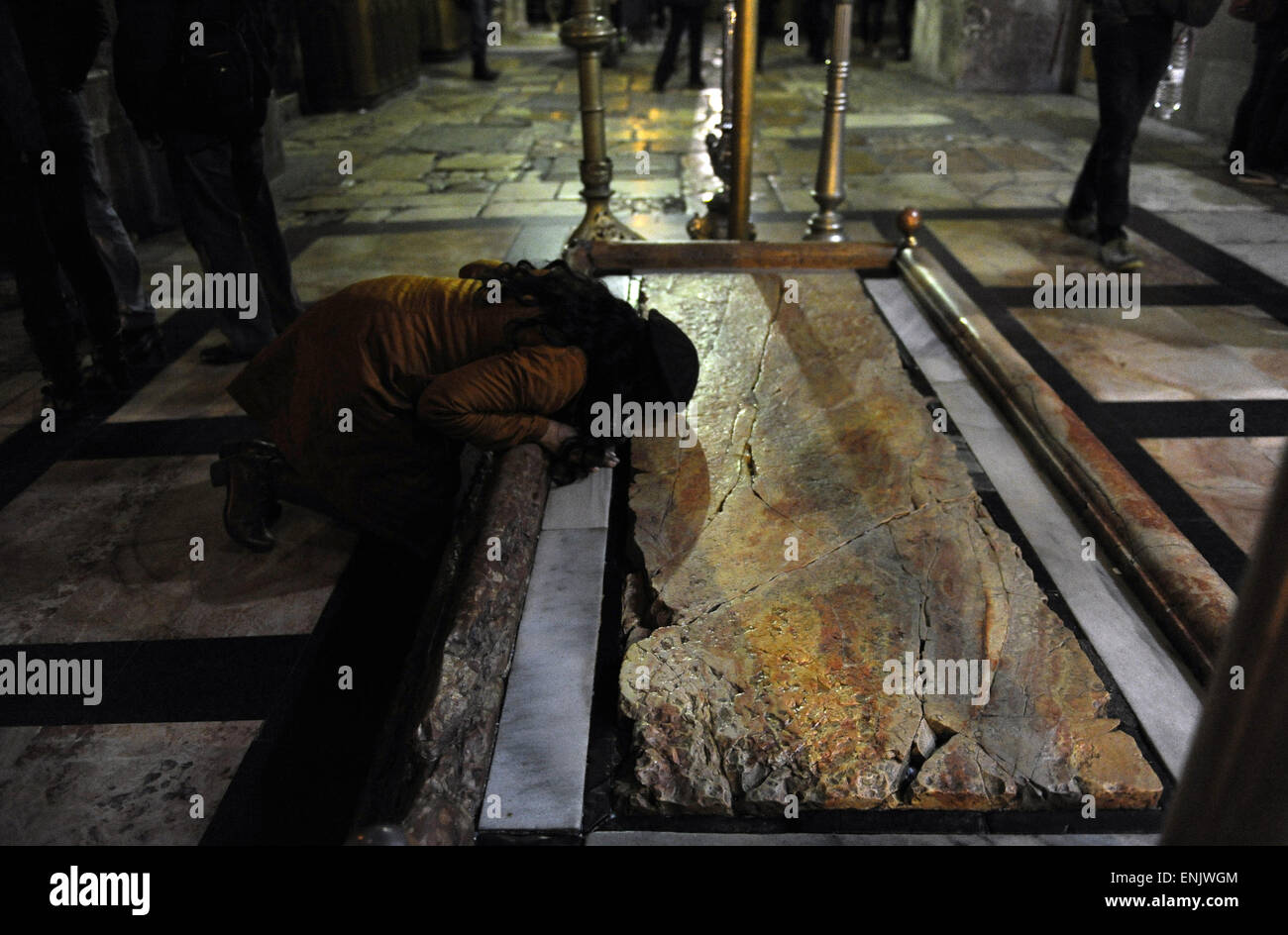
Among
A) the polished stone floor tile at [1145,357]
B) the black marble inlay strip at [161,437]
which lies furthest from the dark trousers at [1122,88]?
the black marble inlay strip at [161,437]

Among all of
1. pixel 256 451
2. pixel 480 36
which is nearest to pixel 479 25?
pixel 480 36

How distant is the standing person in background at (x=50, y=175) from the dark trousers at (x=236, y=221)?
37cm

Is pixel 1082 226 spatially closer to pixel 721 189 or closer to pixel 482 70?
pixel 721 189

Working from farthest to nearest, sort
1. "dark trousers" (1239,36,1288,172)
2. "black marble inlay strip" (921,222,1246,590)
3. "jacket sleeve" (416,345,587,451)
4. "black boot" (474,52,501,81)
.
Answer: "black boot" (474,52,501,81) < "dark trousers" (1239,36,1288,172) < "black marble inlay strip" (921,222,1246,590) < "jacket sleeve" (416,345,587,451)

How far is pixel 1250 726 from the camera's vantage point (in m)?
0.89

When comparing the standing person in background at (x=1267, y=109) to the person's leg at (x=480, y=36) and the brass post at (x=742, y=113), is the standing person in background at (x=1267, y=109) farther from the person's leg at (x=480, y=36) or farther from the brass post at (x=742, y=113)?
the person's leg at (x=480, y=36)

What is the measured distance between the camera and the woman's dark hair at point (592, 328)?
2400 mm

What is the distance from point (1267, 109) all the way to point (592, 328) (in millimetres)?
6333

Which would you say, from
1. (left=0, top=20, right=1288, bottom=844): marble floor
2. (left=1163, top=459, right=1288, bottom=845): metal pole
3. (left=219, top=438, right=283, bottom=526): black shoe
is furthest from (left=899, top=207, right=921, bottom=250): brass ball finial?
(left=1163, top=459, right=1288, bottom=845): metal pole

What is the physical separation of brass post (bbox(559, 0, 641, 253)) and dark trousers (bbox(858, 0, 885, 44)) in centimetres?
953

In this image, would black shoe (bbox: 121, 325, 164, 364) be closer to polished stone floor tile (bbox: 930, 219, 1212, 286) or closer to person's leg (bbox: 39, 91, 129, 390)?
person's leg (bbox: 39, 91, 129, 390)

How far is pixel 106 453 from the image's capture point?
11.0ft

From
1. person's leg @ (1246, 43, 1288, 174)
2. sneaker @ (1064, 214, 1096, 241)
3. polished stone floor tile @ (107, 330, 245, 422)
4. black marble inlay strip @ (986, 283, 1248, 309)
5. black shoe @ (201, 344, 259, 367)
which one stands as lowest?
polished stone floor tile @ (107, 330, 245, 422)

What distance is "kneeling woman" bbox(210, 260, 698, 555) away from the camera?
239 cm
